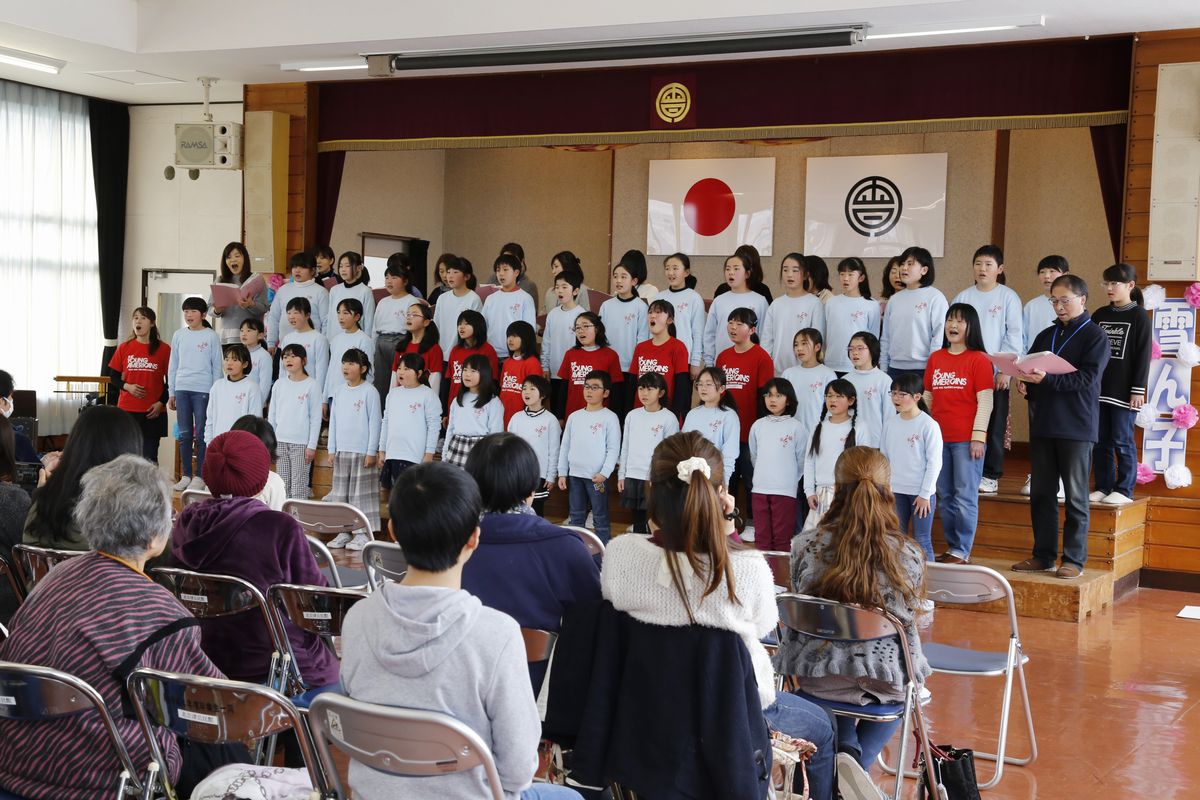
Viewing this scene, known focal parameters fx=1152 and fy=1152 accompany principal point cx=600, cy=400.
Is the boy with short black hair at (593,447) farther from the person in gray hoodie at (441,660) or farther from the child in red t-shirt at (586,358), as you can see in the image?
the person in gray hoodie at (441,660)

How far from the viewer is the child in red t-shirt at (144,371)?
29.0ft

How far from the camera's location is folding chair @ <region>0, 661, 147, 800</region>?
6.77 feet

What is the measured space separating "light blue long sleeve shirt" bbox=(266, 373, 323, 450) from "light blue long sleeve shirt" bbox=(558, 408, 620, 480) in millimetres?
2011

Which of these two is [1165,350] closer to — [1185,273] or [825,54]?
[1185,273]

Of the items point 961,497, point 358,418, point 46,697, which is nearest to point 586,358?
point 358,418

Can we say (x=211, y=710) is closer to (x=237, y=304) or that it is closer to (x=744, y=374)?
(x=744, y=374)

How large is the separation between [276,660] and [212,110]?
28.7 feet

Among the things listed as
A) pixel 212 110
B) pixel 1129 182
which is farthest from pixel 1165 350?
pixel 212 110

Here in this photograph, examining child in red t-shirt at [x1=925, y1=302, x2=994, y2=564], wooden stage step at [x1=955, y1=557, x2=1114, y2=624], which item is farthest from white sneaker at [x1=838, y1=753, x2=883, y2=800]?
child in red t-shirt at [x1=925, y1=302, x2=994, y2=564]

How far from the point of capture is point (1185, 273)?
662cm

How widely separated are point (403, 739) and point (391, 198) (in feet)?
34.1

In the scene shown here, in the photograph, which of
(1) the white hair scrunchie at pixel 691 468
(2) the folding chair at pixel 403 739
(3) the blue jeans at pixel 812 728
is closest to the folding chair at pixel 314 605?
(2) the folding chair at pixel 403 739

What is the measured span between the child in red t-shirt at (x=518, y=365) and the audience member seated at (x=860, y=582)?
4.17 meters

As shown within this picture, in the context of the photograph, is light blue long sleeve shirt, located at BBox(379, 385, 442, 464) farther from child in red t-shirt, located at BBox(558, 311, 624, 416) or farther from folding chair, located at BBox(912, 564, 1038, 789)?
folding chair, located at BBox(912, 564, 1038, 789)
